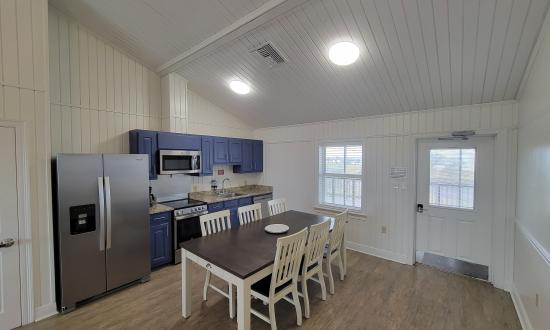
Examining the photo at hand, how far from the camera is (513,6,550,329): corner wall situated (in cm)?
171

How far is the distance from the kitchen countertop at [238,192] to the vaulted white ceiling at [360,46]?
1.92m

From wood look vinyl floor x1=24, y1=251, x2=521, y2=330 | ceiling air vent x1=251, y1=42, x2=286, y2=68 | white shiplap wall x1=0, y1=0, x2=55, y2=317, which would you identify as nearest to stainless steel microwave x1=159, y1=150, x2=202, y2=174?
white shiplap wall x1=0, y1=0, x2=55, y2=317

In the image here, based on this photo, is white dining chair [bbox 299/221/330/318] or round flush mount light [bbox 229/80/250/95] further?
round flush mount light [bbox 229/80/250/95]

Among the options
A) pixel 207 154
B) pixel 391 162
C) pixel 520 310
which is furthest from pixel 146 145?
pixel 520 310

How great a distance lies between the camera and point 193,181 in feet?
14.7

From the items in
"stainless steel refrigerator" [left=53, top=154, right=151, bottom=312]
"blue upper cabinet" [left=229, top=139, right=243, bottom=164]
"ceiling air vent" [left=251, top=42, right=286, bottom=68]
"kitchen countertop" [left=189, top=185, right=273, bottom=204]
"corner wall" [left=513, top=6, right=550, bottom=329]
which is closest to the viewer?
"corner wall" [left=513, top=6, right=550, bottom=329]

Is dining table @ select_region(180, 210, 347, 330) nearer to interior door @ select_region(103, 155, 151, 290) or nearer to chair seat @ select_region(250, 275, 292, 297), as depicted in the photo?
chair seat @ select_region(250, 275, 292, 297)

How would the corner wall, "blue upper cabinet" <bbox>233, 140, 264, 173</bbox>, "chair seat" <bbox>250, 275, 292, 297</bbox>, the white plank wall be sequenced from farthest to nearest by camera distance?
"blue upper cabinet" <bbox>233, 140, 264, 173</bbox>
the white plank wall
"chair seat" <bbox>250, 275, 292, 297</bbox>
the corner wall

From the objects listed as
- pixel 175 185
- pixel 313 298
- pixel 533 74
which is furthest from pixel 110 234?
pixel 533 74

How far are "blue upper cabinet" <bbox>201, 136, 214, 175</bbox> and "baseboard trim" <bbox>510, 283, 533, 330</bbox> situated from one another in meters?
4.33

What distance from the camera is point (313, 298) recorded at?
2.69 m

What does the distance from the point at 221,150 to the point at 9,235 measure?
9.70 ft

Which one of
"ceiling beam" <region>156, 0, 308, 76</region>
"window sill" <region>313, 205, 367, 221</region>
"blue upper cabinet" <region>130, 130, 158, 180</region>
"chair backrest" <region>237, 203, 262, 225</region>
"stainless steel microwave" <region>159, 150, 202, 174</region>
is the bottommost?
"window sill" <region>313, 205, 367, 221</region>

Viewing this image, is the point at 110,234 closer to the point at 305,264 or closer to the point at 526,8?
the point at 305,264
